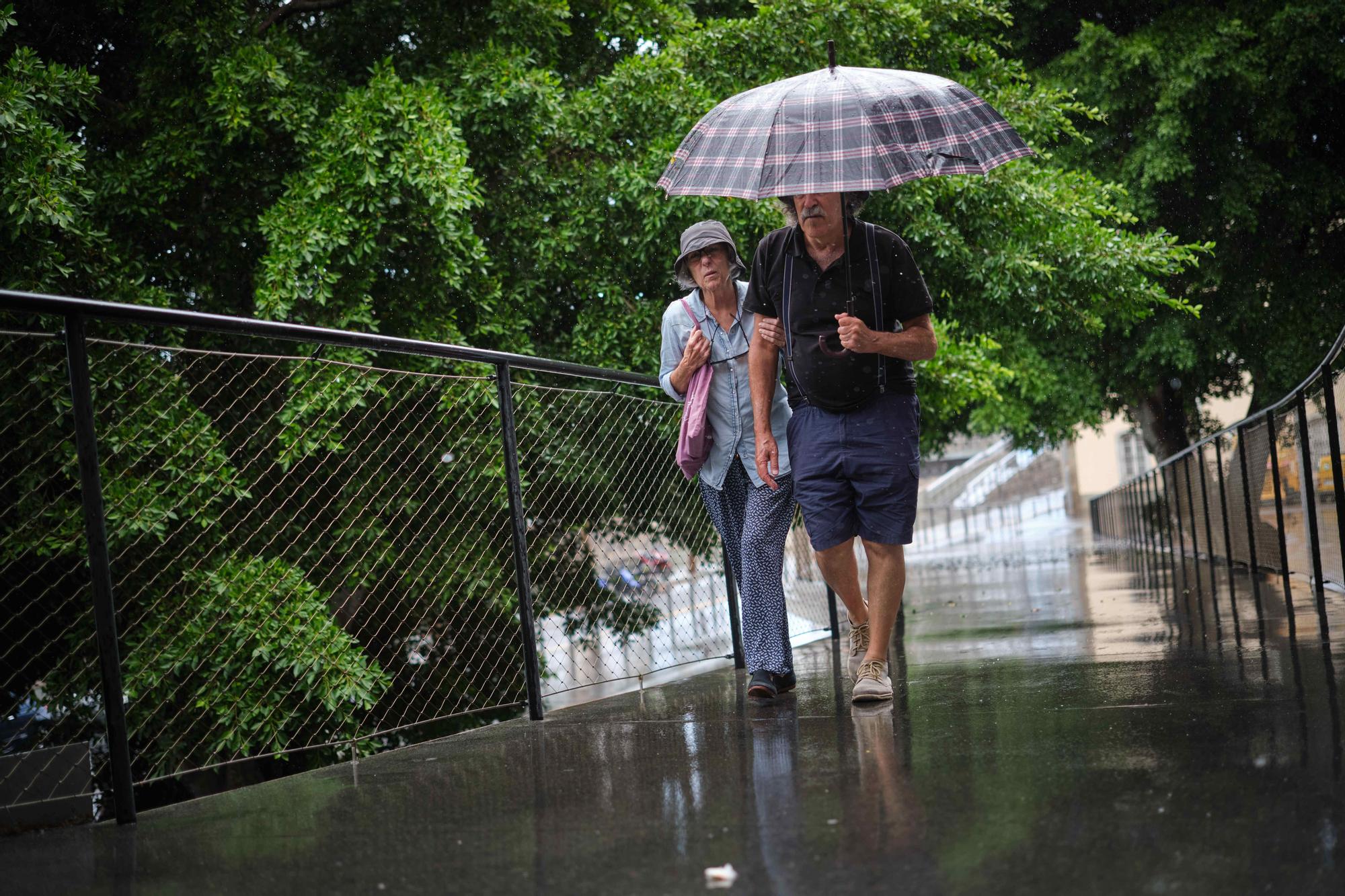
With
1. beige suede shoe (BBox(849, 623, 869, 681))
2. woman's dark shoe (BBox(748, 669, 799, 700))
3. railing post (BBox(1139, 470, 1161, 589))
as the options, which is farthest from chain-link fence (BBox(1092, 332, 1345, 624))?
woman's dark shoe (BBox(748, 669, 799, 700))

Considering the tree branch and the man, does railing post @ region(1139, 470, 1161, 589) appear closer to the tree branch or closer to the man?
the tree branch

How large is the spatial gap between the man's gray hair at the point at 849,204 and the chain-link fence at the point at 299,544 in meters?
1.06

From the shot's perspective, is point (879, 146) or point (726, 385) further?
point (726, 385)

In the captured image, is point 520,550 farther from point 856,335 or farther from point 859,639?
point 856,335

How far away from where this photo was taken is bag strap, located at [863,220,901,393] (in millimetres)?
3975

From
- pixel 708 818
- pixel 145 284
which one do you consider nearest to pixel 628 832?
pixel 708 818

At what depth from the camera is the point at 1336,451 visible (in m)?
6.51

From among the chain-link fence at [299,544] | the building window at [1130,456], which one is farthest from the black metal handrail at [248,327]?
the building window at [1130,456]

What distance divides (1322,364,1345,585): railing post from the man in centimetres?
352

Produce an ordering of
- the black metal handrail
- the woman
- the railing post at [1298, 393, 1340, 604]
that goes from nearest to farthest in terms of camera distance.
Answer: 1. the black metal handrail
2. the woman
3. the railing post at [1298, 393, 1340, 604]

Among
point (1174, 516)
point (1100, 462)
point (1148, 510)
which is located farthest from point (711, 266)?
point (1100, 462)

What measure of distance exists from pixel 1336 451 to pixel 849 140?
4066mm

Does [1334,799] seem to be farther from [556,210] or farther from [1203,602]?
[556,210]

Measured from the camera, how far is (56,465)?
730 centimetres
